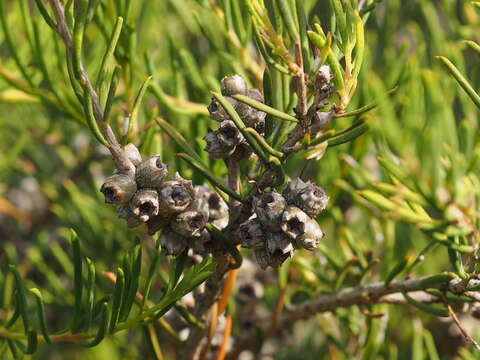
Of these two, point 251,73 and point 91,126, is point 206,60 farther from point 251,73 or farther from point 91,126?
→ point 91,126

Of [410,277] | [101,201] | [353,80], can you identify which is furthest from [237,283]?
[353,80]

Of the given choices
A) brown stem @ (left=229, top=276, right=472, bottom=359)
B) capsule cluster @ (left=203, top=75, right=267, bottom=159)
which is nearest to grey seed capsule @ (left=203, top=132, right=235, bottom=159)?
capsule cluster @ (left=203, top=75, right=267, bottom=159)

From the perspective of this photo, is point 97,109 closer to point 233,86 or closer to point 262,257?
point 233,86

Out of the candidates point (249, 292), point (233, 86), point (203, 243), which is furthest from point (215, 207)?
point (249, 292)

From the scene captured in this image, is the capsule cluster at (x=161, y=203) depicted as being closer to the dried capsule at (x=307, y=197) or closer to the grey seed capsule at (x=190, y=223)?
the grey seed capsule at (x=190, y=223)

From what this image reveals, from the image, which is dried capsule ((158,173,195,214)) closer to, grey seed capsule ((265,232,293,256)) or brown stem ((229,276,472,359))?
grey seed capsule ((265,232,293,256))

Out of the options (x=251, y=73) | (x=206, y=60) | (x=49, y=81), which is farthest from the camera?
(x=206, y=60)

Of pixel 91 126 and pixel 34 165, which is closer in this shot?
pixel 91 126
